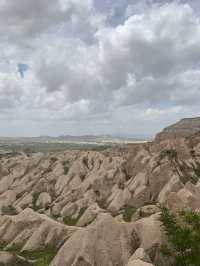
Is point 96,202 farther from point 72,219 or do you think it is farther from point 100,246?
point 100,246

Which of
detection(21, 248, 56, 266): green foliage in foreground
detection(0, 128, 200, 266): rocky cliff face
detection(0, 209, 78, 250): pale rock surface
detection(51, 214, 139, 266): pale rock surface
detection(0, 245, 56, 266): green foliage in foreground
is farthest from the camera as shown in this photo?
detection(0, 209, 78, 250): pale rock surface

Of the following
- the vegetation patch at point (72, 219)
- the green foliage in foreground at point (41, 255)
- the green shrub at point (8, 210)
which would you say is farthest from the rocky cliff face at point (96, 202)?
the green foliage in foreground at point (41, 255)

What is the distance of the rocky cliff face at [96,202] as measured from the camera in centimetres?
4847

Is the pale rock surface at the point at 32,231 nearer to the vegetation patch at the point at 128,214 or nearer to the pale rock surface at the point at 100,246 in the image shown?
the vegetation patch at the point at 128,214

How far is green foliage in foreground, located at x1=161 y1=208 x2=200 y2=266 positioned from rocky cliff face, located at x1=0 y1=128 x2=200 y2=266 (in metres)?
1.91

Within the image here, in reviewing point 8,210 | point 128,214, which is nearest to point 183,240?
point 128,214

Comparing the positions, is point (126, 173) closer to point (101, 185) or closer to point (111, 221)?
point (101, 185)

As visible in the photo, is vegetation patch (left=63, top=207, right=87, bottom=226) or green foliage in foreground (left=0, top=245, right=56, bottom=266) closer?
green foliage in foreground (left=0, top=245, right=56, bottom=266)

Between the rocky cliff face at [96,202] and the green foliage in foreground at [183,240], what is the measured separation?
1912mm

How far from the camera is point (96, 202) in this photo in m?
103

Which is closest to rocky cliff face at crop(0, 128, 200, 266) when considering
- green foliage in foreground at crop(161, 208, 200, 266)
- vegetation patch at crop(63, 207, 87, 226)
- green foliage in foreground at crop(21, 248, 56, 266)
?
vegetation patch at crop(63, 207, 87, 226)

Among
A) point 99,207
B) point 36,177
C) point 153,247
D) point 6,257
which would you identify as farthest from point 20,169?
point 153,247

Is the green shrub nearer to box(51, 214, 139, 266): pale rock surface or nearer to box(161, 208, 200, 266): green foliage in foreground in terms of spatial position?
Answer: box(51, 214, 139, 266): pale rock surface

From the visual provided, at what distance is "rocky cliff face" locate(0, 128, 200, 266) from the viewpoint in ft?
159
